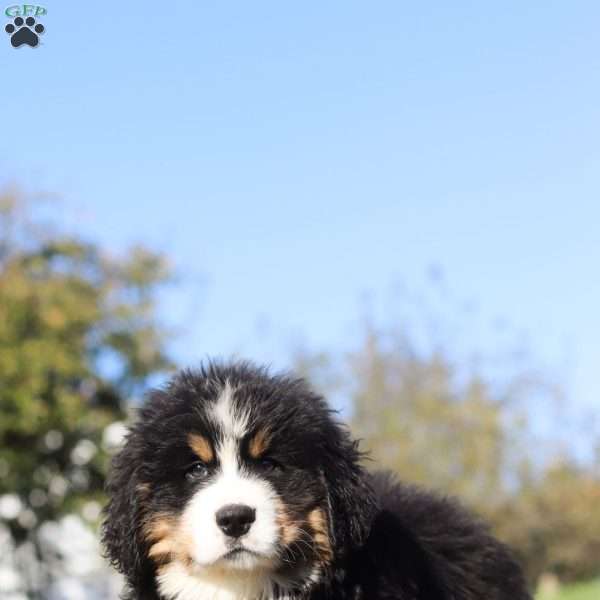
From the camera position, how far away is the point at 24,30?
35.3 ft

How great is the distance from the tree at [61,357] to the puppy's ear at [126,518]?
20.7 metres

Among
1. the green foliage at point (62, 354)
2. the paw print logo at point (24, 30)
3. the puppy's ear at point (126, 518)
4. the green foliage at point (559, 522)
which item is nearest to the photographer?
the puppy's ear at point (126, 518)

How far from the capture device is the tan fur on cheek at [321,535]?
202 inches

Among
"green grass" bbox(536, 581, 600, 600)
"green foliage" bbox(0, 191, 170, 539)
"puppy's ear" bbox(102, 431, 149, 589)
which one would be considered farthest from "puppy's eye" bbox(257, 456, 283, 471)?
"green foliage" bbox(0, 191, 170, 539)

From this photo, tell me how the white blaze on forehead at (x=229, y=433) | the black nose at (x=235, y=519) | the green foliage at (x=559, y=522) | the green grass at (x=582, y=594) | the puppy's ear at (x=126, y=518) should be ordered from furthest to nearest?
the green foliage at (x=559, y=522), the green grass at (x=582, y=594), the puppy's ear at (x=126, y=518), the white blaze on forehead at (x=229, y=433), the black nose at (x=235, y=519)

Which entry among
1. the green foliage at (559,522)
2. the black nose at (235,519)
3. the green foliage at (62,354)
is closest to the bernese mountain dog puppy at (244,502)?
the black nose at (235,519)

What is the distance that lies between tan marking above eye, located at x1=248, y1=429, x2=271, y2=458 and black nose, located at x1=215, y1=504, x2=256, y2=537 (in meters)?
0.36

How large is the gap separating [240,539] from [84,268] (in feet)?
77.9

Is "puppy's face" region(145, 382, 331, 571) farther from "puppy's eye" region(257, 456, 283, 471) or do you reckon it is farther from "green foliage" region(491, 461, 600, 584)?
"green foliage" region(491, 461, 600, 584)

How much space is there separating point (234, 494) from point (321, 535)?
0.55m

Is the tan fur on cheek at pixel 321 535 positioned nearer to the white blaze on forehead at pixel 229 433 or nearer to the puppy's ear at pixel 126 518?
the white blaze on forehead at pixel 229 433

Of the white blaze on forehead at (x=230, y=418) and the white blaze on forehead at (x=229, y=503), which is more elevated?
the white blaze on forehead at (x=230, y=418)

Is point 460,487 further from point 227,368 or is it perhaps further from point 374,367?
point 227,368

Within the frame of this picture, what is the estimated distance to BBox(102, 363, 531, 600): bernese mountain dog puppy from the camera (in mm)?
4926
